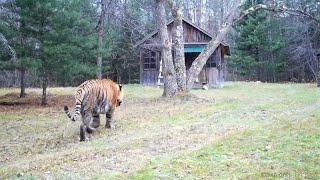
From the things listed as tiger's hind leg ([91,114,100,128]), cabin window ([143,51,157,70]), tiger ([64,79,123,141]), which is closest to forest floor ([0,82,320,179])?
tiger's hind leg ([91,114,100,128])

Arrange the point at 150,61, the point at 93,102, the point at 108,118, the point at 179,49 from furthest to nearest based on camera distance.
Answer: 1. the point at 150,61
2. the point at 179,49
3. the point at 108,118
4. the point at 93,102

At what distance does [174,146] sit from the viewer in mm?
7715

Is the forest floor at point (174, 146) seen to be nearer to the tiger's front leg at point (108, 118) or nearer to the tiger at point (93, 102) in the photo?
the tiger's front leg at point (108, 118)

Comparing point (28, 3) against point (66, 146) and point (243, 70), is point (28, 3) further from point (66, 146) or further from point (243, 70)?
point (243, 70)

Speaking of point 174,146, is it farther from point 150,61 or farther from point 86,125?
point 150,61

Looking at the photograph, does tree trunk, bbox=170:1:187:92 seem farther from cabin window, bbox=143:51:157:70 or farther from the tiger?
cabin window, bbox=143:51:157:70

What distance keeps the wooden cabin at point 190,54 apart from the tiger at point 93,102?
59.6ft

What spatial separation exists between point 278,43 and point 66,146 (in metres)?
32.6

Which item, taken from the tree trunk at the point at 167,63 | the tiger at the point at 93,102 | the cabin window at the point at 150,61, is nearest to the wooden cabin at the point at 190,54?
the cabin window at the point at 150,61

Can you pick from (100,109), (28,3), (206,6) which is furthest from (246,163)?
(206,6)

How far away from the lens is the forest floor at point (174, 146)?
5.98 metres

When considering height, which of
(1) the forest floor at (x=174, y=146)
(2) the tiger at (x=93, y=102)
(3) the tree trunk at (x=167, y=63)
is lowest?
(1) the forest floor at (x=174, y=146)

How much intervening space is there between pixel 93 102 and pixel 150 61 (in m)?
21.9

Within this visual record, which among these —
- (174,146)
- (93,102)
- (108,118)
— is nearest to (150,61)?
(108,118)
